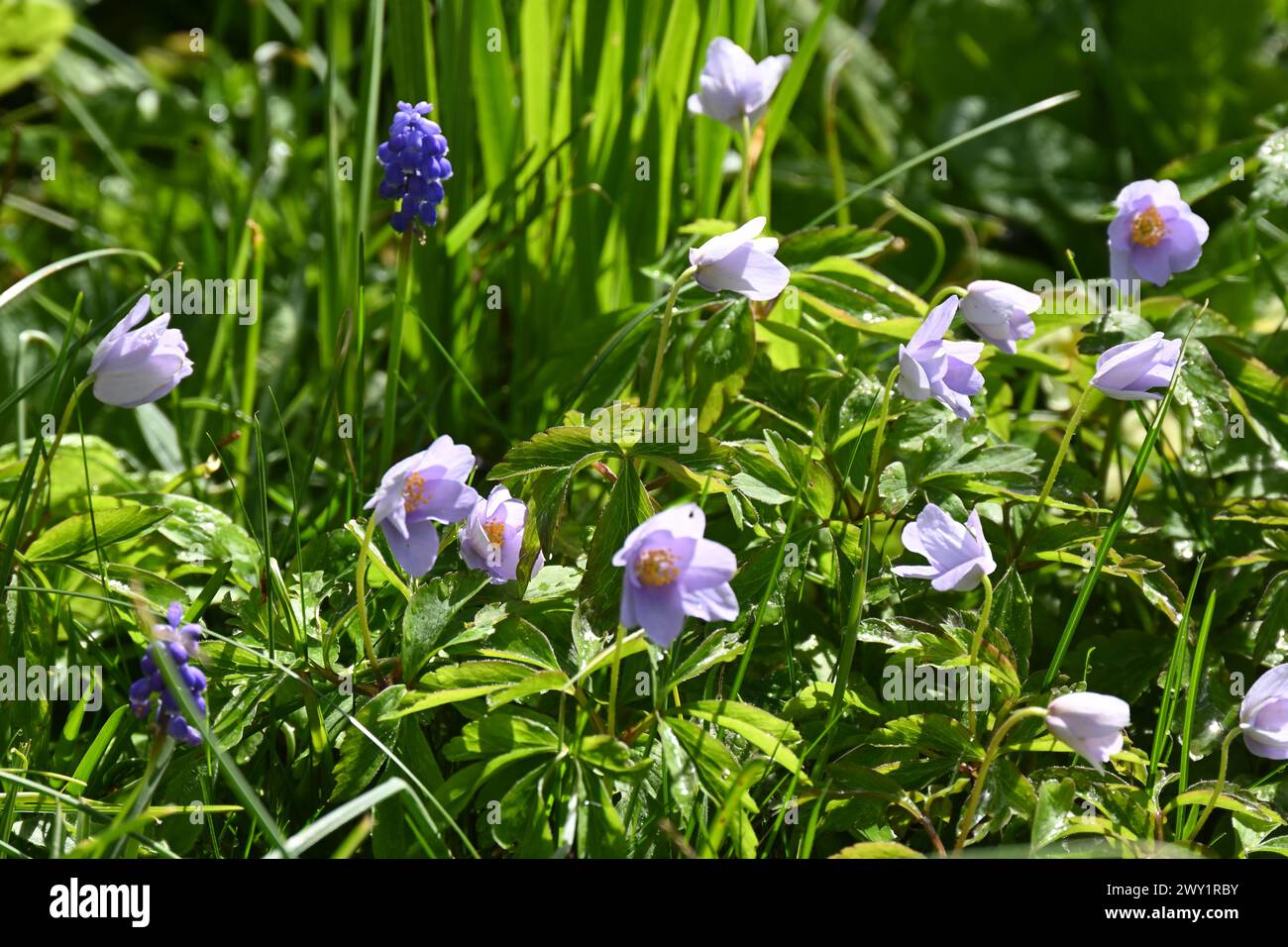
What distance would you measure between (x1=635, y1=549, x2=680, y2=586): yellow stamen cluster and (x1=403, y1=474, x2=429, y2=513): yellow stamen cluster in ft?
0.91

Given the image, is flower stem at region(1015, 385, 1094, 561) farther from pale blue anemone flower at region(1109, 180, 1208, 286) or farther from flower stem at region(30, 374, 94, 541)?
flower stem at region(30, 374, 94, 541)

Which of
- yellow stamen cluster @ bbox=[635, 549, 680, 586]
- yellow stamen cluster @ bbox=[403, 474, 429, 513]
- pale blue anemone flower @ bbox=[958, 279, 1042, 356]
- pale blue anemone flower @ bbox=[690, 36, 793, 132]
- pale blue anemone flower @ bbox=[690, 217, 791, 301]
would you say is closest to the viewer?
yellow stamen cluster @ bbox=[635, 549, 680, 586]

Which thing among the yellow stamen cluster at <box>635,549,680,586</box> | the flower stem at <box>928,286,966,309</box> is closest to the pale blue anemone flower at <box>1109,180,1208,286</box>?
the flower stem at <box>928,286,966,309</box>

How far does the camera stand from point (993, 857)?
129 cm

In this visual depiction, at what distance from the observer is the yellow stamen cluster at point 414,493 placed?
51.3 inches

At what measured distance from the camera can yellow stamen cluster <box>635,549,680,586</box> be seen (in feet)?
3.95

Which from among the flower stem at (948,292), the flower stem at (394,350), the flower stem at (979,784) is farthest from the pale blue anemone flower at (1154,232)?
the flower stem at (394,350)

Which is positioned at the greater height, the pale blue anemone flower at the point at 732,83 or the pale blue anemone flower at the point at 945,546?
the pale blue anemone flower at the point at 732,83

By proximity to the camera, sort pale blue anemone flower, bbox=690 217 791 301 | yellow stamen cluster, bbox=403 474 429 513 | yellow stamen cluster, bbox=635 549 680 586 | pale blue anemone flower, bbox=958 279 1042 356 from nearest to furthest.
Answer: yellow stamen cluster, bbox=635 549 680 586
yellow stamen cluster, bbox=403 474 429 513
pale blue anemone flower, bbox=690 217 791 301
pale blue anemone flower, bbox=958 279 1042 356

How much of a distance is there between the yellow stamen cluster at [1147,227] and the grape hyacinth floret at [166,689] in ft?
4.64

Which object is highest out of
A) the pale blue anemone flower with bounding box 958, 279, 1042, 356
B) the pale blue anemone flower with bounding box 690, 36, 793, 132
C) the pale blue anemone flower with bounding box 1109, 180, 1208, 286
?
the pale blue anemone flower with bounding box 690, 36, 793, 132

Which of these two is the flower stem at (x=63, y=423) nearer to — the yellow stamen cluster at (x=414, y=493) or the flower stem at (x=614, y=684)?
the yellow stamen cluster at (x=414, y=493)

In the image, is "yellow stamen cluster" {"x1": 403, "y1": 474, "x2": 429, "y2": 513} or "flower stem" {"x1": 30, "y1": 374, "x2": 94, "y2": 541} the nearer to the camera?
"yellow stamen cluster" {"x1": 403, "y1": 474, "x2": 429, "y2": 513}
